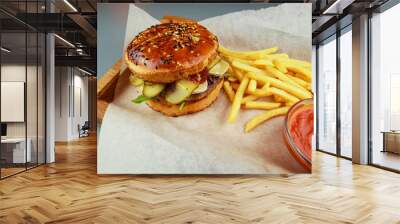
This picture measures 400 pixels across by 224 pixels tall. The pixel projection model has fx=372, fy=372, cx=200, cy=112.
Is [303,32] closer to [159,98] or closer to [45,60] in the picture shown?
[159,98]

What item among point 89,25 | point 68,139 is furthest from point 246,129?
point 68,139

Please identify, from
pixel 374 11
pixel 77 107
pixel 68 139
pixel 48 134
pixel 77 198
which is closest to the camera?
pixel 77 198

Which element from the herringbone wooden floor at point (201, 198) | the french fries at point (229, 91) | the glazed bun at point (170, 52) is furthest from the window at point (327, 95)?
the glazed bun at point (170, 52)

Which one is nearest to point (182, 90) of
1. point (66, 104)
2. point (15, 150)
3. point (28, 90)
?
point (28, 90)

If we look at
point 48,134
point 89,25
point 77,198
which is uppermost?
point 89,25

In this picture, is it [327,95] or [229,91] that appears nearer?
[229,91]

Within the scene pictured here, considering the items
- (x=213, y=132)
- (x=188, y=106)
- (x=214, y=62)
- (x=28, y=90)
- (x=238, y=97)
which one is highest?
(x=214, y=62)

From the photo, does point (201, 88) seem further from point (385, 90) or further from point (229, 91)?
point (385, 90)

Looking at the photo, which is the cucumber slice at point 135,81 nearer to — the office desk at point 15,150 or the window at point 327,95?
the office desk at point 15,150
